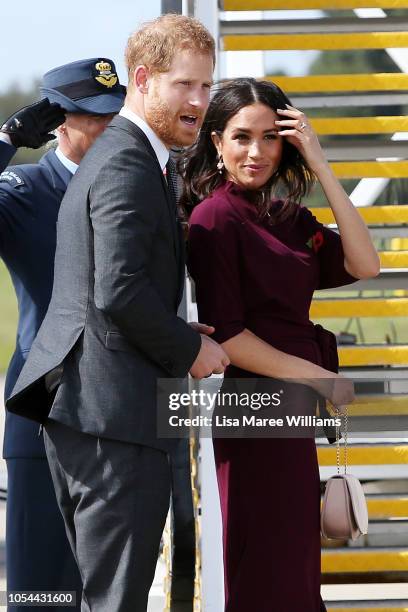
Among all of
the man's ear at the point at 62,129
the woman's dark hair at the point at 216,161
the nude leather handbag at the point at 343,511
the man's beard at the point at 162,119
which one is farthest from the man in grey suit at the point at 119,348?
the man's ear at the point at 62,129

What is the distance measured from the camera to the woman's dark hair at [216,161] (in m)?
3.47

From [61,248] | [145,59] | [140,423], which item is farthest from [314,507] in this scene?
[145,59]

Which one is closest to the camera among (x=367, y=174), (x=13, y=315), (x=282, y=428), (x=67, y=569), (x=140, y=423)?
(x=140, y=423)

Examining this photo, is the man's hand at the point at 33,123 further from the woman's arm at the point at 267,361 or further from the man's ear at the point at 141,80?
the woman's arm at the point at 267,361

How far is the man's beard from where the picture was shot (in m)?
3.02

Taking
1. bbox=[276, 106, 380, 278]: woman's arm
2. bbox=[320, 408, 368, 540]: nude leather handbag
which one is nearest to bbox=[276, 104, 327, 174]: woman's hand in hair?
bbox=[276, 106, 380, 278]: woman's arm

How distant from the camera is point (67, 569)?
3.62m

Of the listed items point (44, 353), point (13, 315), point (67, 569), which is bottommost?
point (13, 315)

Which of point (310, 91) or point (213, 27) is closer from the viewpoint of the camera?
point (213, 27)

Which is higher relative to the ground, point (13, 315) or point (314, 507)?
point (314, 507)

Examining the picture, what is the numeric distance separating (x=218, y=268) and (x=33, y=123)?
0.74 metres

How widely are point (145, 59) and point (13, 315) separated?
139ft

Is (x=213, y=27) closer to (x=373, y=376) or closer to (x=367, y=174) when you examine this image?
(x=367, y=174)

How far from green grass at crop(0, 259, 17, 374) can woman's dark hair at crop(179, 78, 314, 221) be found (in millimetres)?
32071
